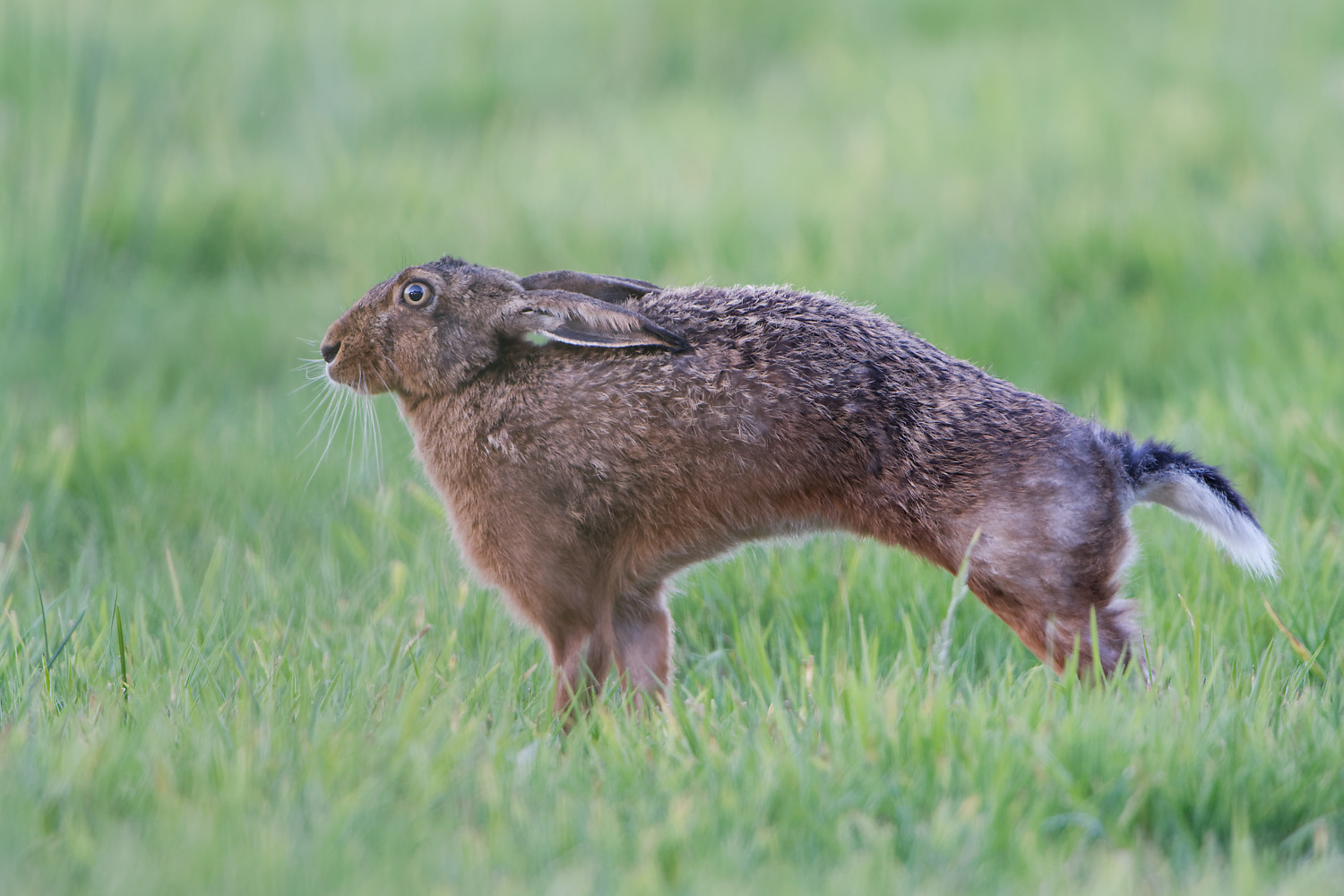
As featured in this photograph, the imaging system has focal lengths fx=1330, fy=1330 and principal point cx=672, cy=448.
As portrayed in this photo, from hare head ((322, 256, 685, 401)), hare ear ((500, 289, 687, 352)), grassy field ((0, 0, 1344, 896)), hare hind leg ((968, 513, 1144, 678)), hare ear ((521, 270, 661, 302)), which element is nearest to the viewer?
grassy field ((0, 0, 1344, 896))

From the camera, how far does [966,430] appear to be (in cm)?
339

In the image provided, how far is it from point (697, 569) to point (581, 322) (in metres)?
0.99

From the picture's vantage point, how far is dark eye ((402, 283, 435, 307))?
13.1 ft

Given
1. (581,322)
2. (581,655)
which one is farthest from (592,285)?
(581,655)

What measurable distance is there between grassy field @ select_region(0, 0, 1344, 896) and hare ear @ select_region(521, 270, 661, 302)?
732 millimetres

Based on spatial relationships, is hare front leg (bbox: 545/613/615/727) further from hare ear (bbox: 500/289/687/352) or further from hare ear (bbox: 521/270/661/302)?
hare ear (bbox: 521/270/661/302)

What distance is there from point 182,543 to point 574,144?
173 inches

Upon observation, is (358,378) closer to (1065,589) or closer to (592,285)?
(592,285)

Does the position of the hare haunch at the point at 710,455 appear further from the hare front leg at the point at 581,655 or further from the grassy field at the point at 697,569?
the grassy field at the point at 697,569

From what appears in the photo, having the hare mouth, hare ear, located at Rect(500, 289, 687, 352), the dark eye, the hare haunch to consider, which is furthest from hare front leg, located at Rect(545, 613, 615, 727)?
the dark eye

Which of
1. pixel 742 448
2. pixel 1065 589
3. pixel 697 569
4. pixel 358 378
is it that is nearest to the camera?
pixel 1065 589

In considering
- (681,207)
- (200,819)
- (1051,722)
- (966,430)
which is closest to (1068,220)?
(681,207)

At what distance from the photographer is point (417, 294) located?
4.02 meters

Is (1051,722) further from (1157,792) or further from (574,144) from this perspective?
(574,144)
